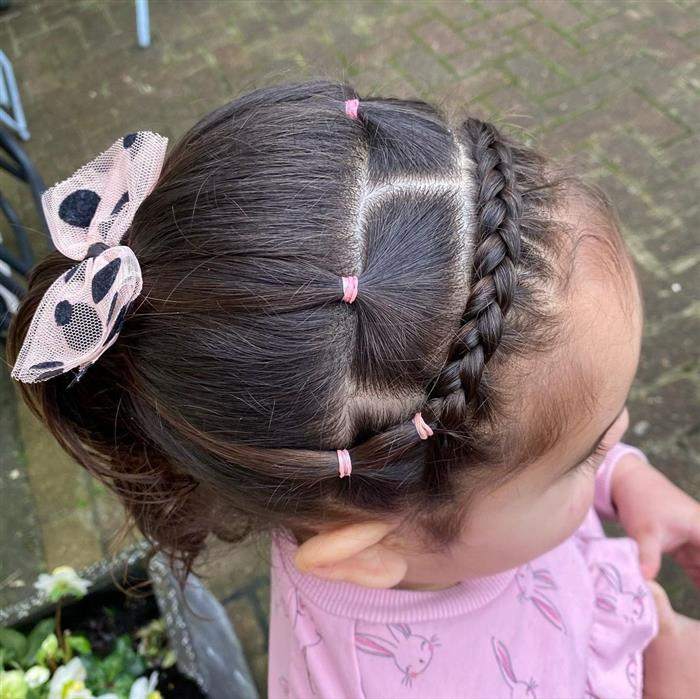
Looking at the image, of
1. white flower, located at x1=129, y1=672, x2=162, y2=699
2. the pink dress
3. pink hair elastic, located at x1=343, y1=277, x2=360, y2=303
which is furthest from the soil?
pink hair elastic, located at x1=343, y1=277, x2=360, y2=303

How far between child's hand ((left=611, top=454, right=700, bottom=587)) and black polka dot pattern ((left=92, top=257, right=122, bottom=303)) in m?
1.29

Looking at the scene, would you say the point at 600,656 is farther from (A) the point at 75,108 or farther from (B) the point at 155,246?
(A) the point at 75,108

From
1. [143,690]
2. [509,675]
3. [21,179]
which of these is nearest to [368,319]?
[509,675]

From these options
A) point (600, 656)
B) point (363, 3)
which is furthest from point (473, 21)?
point (600, 656)

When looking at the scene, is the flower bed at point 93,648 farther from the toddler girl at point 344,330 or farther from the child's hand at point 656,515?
the child's hand at point 656,515

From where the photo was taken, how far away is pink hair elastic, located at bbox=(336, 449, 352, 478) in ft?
2.71

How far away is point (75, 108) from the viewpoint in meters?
3.58

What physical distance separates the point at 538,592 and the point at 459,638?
21 cm

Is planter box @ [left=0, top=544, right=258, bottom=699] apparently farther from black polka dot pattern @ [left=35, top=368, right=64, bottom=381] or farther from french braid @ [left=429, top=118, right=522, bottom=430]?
french braid @ [left=429, top=118, right=522, bottom=430]

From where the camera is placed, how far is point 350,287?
2.49 ft

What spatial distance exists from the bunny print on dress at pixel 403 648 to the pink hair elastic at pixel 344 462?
453mm

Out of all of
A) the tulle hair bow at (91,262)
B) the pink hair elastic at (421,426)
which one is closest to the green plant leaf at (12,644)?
the tulle hair bow at (91,262)

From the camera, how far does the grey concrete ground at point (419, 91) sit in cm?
233

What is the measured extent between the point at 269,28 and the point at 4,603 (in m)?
3.21
